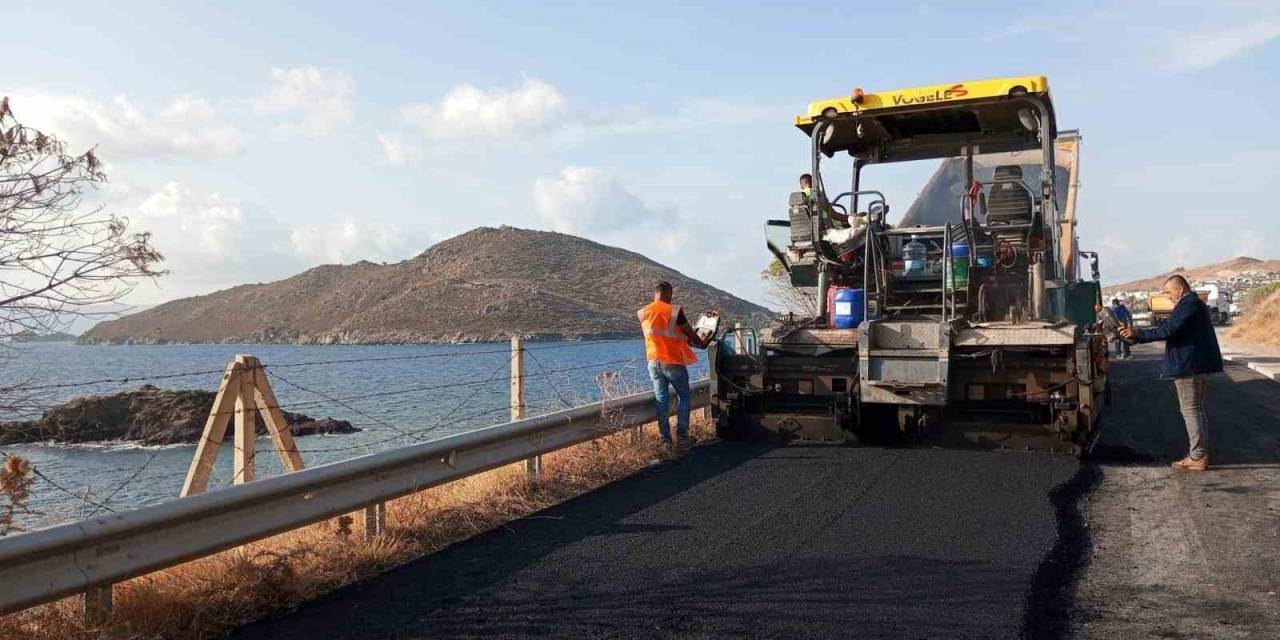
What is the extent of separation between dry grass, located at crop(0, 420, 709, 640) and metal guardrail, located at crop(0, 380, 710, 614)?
0.16 m

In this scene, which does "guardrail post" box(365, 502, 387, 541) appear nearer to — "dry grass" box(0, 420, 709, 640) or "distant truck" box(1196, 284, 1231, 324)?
"dry grass" box(0, 420, 709, 640)

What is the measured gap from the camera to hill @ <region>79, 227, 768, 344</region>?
76062 millimetres

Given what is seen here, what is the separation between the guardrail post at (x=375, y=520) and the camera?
243 inches

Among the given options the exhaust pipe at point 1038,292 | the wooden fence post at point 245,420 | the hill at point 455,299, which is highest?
the hill at point 455,299

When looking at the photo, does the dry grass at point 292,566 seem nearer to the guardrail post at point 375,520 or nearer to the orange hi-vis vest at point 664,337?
the guardrail post at point 375,520

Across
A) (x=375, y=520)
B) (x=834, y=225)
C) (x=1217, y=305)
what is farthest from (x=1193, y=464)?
(x=1217, y=305)

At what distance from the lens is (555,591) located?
5.14 m

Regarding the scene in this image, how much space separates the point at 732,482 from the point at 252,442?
3.42 meters

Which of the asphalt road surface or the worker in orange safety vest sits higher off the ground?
the worker in orange safety vest

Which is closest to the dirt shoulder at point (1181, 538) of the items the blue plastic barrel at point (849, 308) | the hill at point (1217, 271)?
the blue plastic barrel at point (849, 308)

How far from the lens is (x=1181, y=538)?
6.21m

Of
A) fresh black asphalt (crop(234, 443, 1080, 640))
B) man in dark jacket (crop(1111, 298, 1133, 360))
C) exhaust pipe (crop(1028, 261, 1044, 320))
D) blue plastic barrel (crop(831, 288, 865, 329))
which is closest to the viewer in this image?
fresh black asphalt (crop(234, 443, 1080, 640))

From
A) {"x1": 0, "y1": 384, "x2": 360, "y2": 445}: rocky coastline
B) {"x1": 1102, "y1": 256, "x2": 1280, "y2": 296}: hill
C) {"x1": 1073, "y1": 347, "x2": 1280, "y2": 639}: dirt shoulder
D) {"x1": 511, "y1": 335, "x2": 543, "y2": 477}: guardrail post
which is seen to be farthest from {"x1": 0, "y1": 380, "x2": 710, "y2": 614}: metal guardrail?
{"x1": 1102, "y1": 256, "x2": 1280, "y2": 296}: hill

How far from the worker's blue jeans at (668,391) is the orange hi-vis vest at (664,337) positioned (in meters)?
0.07
